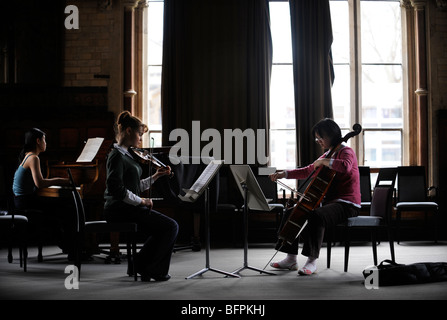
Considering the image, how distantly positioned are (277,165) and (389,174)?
194cm

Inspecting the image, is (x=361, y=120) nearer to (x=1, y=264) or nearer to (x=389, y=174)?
(x=389, y=174)

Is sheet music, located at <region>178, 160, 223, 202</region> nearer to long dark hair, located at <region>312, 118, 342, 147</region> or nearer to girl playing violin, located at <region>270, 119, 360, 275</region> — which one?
girl playing violin, located at <region>270, 119, 360, 275</region>

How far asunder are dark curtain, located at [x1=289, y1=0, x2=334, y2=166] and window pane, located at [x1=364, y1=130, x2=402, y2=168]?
82cm

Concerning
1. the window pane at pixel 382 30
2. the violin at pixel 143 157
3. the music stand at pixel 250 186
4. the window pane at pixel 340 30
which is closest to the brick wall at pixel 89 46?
the window pane at pixel 340 30

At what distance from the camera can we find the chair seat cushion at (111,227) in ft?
12.9

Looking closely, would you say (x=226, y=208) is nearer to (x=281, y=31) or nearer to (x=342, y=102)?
(x=342, y=102)

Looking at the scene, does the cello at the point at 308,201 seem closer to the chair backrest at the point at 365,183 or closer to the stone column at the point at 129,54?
the chair backrest at the point at 365,183

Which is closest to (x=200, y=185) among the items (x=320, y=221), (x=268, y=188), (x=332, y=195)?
(x=320, y=221)

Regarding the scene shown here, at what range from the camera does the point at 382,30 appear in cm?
792

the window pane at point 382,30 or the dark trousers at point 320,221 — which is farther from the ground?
the window pane at point 382,30

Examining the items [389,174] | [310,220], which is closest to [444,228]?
[389,174]

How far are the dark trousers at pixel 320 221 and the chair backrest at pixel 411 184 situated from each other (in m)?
2.99

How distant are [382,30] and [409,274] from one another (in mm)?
5157

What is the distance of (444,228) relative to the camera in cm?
739
